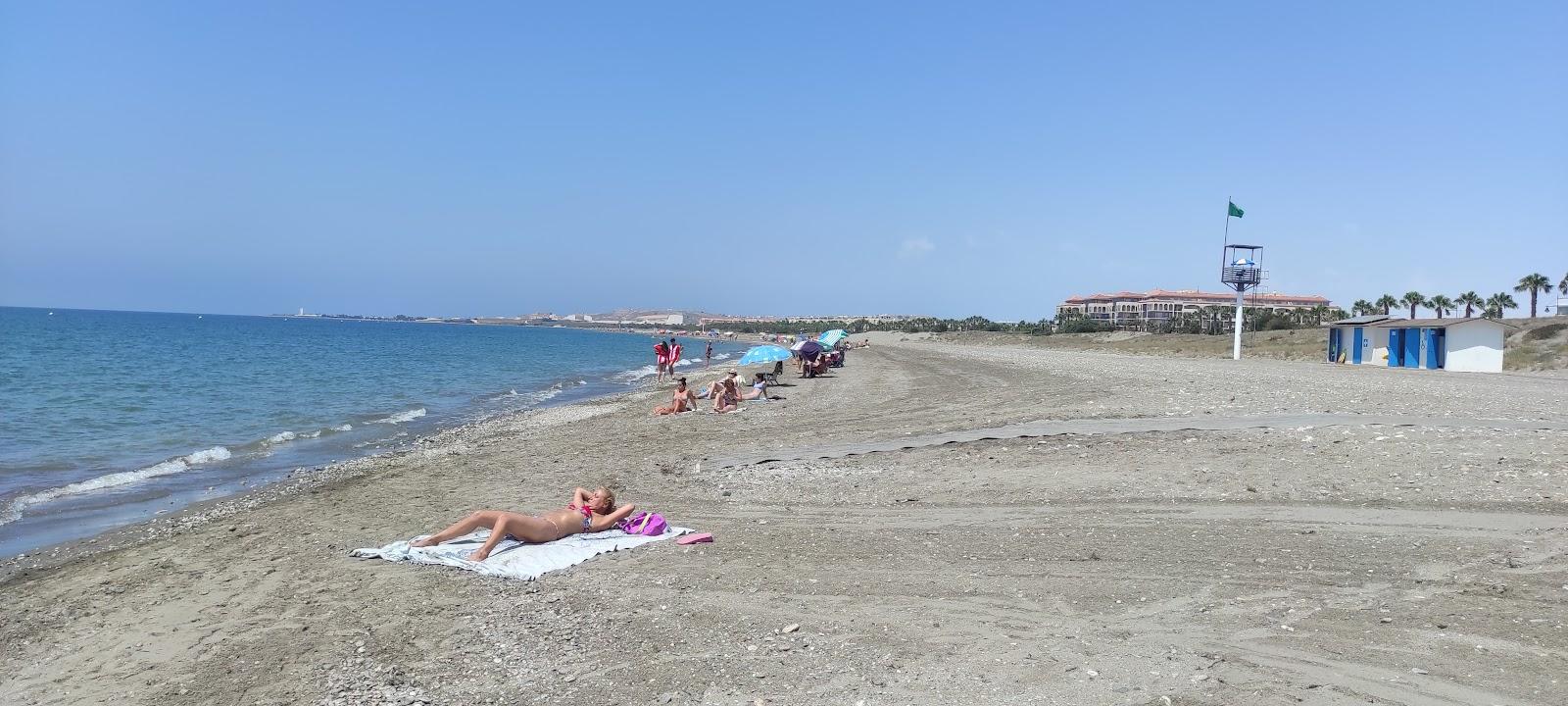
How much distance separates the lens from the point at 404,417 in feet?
80.0

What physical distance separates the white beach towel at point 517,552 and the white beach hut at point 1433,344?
133 feet

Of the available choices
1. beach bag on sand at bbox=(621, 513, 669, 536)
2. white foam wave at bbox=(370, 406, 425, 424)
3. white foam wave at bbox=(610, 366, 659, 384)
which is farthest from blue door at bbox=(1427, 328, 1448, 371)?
beach bag on sand at bbox=(621, 513, 669, 536)

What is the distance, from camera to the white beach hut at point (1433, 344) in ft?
121

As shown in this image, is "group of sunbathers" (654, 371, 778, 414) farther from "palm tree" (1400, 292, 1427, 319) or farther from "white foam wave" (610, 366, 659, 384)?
"palm tree" (1400, 292, 1427, 319)

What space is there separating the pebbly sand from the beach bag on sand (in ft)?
1.33

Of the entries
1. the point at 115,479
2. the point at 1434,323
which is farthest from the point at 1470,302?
the point at 115,479

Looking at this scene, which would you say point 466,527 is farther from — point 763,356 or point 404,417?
point 763,356

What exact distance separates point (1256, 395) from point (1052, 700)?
1817 cm

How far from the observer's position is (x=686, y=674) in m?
5.25

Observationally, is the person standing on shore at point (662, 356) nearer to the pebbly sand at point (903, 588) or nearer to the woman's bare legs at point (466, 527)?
the pebbly sand at point (903, 588)

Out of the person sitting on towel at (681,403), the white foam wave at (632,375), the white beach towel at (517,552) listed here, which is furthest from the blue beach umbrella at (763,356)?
the white beach towel at (517,552)

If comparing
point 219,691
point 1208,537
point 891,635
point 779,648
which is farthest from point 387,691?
point 1208,537

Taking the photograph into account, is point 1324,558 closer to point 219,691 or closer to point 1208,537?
point 1208,537

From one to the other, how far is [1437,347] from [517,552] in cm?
4235
